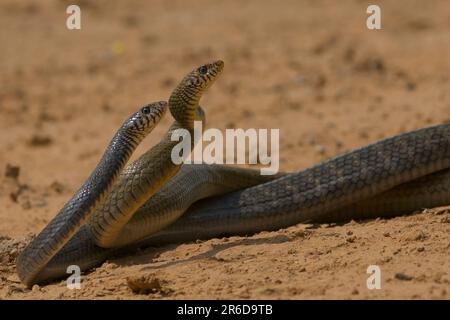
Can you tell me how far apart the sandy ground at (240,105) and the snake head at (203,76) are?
1150 millimetres

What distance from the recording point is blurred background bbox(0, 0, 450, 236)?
1024 cm

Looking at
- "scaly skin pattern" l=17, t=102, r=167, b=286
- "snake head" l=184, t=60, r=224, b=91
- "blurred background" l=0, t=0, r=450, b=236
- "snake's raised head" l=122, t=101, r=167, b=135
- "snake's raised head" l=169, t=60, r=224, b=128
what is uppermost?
"blurred background" l=0, t=0, r=450, b=236

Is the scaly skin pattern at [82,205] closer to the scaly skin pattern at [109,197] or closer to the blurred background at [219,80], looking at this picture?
the scaly skin pattern at [109,197]

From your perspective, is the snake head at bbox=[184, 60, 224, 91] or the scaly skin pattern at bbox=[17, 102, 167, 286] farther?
the snake head at bbox=[184, 60, 224, 91]

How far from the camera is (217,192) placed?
7570 millimetres

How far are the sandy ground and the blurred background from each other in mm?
32

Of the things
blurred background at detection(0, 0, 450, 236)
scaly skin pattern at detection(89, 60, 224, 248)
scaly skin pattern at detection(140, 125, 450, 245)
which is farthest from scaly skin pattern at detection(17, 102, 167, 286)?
blurred background at detection(0, 0, 450, 236)

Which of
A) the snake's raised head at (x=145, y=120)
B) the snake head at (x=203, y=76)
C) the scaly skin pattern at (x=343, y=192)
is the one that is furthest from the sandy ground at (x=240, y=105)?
the snake head at (x=203, y=76)

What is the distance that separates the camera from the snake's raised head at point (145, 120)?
6582 mm

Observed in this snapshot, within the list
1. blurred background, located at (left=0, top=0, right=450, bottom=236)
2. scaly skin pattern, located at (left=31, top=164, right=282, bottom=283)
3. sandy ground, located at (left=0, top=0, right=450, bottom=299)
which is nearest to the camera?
sandy ground, located at (left=0, top=0, right=450, bottom=299)

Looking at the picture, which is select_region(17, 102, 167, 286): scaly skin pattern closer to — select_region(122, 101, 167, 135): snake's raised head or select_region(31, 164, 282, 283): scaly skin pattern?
select_region(122, 101, 167, 135): snake's raised head

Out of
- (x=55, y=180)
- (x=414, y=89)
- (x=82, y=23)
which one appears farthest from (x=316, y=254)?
(x=82, y=23)

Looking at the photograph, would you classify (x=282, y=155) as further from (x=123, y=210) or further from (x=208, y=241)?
(x=123, y=210)
